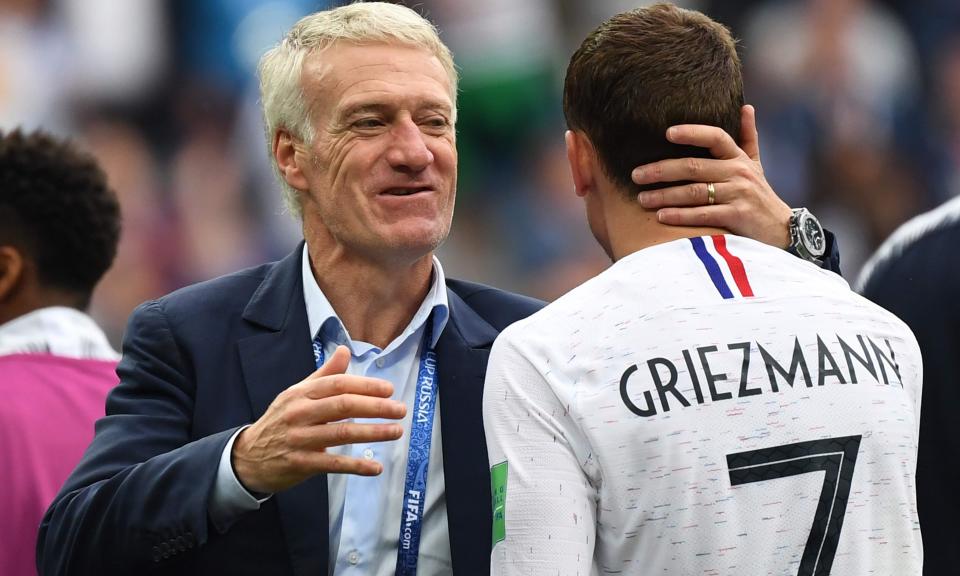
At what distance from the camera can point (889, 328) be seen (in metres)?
2.34

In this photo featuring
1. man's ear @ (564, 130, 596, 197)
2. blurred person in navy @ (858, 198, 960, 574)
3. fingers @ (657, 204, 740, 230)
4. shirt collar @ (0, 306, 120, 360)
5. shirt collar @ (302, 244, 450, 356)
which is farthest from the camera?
shirt collar @ (0, 306, 120, 360)

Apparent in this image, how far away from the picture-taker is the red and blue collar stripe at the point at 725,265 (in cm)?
227

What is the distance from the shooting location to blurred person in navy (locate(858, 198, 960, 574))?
2855mm

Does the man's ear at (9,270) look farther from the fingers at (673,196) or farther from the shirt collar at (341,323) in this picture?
the fingers at (673,196)

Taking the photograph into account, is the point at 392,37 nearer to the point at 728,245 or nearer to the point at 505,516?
the point at 728,245

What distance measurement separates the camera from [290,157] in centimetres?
324

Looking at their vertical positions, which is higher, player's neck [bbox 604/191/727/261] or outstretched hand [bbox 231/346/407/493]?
player's neck [bbox 604/191/727/261]

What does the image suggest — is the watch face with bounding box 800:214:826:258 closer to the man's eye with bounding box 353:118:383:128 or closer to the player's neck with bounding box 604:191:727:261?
the player's neck with bounding box 604:191:727:261

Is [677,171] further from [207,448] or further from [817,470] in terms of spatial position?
[207,448]

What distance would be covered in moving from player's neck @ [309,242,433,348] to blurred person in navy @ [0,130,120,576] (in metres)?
0.90

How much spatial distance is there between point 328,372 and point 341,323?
63cm

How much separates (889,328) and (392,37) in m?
1.36

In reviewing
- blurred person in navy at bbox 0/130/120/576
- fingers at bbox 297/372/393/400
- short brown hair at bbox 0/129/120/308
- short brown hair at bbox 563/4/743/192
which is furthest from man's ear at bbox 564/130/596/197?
short brown hair at bbox 0/129/120/308

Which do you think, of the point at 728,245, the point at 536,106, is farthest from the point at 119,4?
the point at 728,245
